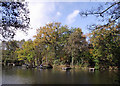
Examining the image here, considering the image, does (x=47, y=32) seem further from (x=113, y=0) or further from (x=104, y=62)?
(x=113, y=0)

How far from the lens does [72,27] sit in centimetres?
1791

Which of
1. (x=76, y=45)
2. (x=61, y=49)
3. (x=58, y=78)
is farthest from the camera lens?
(x=61, y=49)

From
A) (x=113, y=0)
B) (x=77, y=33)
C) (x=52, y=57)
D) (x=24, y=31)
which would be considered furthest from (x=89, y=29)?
(x=52, y=57)

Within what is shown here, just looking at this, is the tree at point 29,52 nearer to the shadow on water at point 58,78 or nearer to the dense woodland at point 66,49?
the dense woodland at point 66,49

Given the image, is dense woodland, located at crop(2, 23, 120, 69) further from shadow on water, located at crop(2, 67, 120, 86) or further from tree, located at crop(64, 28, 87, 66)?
shadow on water, located at crop(2, 67, 120, 86)

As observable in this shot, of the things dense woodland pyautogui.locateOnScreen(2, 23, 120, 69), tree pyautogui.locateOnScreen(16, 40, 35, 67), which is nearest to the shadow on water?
dense woodland pyautogui.locateOnScreen(2, 23, 120, 69)

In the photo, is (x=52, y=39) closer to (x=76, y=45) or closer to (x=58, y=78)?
(x=76, y=45)

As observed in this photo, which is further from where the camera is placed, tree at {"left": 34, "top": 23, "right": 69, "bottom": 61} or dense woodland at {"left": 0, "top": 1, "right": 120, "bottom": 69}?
tree at {"left": 34, "top": 23, "right": 69, "bottom": 61}

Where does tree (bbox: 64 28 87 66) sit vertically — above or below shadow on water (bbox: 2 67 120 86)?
above

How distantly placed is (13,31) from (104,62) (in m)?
12.7

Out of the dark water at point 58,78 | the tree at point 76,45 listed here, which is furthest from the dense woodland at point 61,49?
the dark water at point 58,78

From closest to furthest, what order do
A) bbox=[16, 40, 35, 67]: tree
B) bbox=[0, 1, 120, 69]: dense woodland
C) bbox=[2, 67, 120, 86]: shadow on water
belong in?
bbox=[2, 67, 120, 86]: shadow on water < bbox=[0, 1, 120, 69]: dense woodland < bbox=[16, 40, 35, 67]: tree

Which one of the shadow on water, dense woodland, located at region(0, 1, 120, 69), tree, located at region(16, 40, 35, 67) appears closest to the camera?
the shadow on water

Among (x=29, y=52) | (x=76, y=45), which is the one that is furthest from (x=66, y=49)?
(x=29, y=52)
